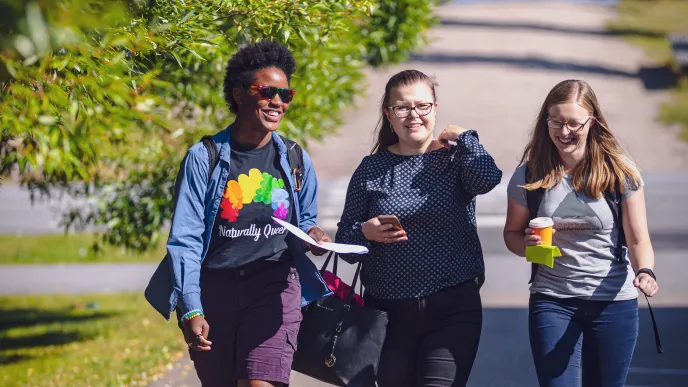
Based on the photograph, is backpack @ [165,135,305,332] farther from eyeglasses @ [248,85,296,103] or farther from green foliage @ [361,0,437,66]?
green foliage @ [361,0,437,66]

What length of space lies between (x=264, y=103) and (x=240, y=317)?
34.3 inches

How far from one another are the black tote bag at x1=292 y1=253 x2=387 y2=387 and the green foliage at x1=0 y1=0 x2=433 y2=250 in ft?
3.37

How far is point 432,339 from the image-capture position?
4.10m

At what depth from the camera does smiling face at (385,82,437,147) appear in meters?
4.14

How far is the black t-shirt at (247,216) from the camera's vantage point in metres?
4.07

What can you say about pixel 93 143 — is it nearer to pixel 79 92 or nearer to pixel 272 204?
pixel 79 92

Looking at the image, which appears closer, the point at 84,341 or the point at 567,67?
the point at 84,341

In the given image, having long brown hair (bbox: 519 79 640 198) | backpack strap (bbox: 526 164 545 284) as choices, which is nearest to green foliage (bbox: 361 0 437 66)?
long brown hair (bbox: 519 79 640 198)

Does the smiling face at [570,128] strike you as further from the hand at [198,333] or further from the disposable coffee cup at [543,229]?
the hand at [198,333]

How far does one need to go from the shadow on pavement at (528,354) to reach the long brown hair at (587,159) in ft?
9.31

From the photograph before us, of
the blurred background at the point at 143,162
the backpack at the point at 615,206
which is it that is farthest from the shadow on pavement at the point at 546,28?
the backpack at the point at 615,206

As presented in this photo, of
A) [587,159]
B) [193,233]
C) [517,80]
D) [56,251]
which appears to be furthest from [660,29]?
[193,233]

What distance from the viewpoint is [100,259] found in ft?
44.3

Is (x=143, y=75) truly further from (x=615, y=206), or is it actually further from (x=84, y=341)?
(x=84, y=341)
